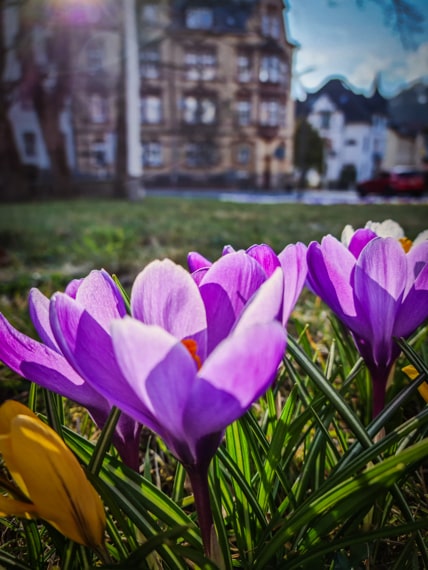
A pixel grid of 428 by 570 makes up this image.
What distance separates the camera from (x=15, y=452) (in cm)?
28

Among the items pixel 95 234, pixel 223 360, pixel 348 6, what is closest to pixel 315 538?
pixel 223 360

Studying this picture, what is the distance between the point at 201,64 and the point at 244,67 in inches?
49.9

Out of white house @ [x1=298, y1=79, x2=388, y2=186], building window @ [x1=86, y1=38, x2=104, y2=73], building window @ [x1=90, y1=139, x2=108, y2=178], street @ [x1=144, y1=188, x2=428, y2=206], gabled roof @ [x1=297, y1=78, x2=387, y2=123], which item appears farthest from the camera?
building window @ [x1=90, y1=139, x2=108, y2=178]

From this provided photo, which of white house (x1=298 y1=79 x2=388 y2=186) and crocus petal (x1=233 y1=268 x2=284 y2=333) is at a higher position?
white house (x1=298 y1=79 x2=388 y2=186)

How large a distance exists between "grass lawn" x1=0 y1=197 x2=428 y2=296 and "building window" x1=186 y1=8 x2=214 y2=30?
5.50ft

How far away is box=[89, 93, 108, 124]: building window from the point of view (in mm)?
7102

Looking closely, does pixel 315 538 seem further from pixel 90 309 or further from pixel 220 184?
pixel 220 184

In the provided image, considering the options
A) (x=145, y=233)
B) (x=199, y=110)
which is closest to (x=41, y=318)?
(x=145, y=233)

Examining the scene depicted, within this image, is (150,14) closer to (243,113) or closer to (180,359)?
(243,113)

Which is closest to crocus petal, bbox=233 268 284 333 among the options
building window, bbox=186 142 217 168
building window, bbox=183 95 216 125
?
building window, bbox=183 95 216 125

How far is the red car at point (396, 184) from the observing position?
Answer: 240 cm

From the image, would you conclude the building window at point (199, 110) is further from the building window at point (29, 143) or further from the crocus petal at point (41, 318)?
the crocus petal at point (41, 318)

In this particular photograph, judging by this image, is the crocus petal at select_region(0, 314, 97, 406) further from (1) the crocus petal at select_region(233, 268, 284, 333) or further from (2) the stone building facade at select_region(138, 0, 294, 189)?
(2) the stone building facade at select_region(138, 0, 294, 189)

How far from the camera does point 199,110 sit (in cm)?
615
